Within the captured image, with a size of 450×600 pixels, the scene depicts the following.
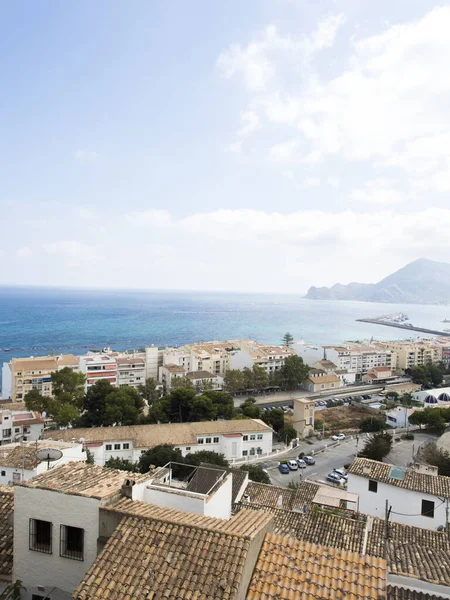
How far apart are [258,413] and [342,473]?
11.7 metres

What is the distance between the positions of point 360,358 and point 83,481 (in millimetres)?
56610

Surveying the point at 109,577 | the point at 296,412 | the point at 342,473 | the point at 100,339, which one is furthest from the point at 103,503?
the point at 100,339

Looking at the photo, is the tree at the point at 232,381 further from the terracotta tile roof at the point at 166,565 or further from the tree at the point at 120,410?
the terracotta tile roof at the point at 166,565

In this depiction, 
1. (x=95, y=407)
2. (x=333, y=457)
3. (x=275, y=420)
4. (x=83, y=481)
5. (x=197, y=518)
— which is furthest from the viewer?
(x=275, y=420)

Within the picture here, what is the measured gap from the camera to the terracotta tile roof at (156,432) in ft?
74.3

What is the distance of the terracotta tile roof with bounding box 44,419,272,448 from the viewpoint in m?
22.6

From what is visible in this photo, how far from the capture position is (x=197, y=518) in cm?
446

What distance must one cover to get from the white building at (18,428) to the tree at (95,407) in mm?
2780

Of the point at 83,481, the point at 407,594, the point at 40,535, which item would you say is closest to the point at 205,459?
the point at 407,594

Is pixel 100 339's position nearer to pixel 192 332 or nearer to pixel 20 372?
pixel 192 332

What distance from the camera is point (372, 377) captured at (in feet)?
176

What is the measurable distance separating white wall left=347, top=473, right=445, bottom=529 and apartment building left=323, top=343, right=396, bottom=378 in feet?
140

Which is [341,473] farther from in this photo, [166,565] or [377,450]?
[166,565]

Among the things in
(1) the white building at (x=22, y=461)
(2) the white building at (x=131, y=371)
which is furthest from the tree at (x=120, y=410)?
(2) the white building at (x=131, y=371)
